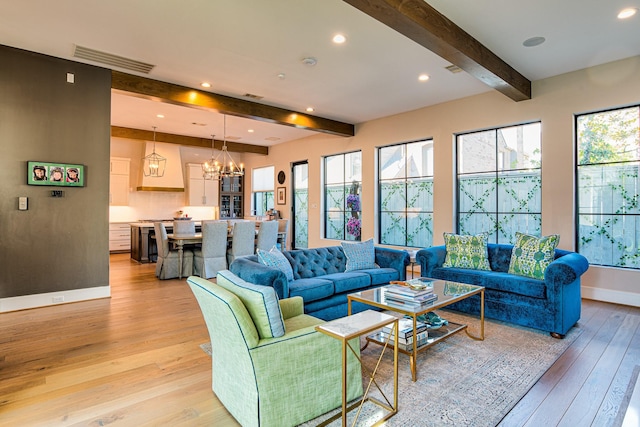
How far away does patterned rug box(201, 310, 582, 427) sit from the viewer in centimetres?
Result: 203

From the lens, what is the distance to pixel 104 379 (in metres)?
2.48

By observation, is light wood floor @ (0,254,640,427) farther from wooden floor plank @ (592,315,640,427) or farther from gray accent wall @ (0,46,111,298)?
gray accent wall @ (0,46,111,298)

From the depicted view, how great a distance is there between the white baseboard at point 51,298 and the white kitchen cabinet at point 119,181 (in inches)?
205

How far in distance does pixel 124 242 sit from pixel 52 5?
23.4ft

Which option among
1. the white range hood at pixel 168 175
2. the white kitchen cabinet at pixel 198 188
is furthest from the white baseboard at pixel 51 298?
the white kitchen cabinet at pixel 198 188

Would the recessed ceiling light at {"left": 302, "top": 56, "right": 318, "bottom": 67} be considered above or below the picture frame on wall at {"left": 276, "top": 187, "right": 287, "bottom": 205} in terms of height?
above

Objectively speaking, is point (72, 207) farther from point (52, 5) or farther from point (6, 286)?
point (52, 5)

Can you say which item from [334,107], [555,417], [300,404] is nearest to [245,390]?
[300,404]

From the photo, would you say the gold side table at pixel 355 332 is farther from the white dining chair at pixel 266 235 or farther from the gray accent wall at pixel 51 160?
the white dining chair at pixel 266 235

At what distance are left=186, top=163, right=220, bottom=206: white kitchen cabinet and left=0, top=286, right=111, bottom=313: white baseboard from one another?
19.2 ft

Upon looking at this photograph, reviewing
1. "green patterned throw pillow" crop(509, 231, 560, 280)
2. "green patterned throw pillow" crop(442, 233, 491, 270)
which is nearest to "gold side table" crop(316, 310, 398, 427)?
"green patterned throw pillow" crop(509, 231, 560, 280)

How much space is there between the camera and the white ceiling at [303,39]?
3.12 metres

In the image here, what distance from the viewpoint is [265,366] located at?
1808 millimetres

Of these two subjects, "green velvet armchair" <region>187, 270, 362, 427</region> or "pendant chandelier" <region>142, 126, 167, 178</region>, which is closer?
"green velvet armchair" <region>187, 270, 362, 427</region>
